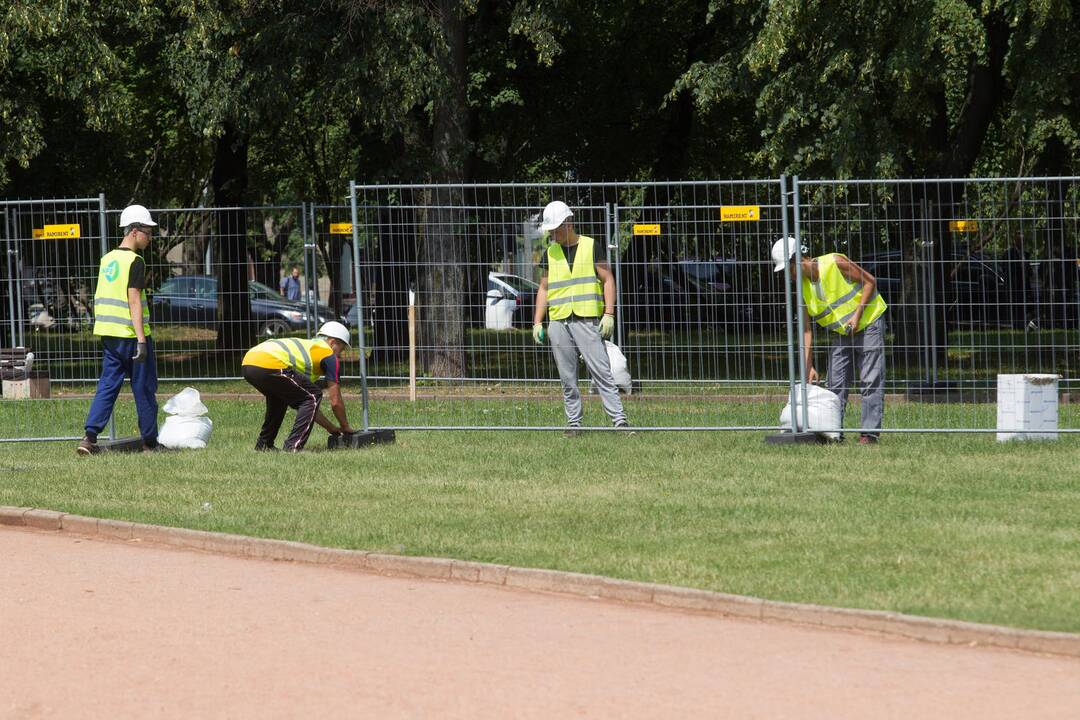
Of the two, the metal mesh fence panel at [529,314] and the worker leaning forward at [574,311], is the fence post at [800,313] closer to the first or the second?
the metal mesh fence panel at [529,314]

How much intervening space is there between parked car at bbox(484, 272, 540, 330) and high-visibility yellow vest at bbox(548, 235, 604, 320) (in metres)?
1.29

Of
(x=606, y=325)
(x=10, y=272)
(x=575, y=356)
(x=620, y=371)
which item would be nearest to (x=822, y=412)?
(x=606, y=325)

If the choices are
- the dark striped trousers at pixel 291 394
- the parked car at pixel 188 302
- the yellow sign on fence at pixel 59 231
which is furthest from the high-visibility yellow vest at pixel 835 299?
the yellow sign on fence at pixel 59 231

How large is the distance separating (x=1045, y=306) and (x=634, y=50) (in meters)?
15.5

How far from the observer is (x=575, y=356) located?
13.8m

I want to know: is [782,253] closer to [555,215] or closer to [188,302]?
[555,215]

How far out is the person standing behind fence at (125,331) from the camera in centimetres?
1269

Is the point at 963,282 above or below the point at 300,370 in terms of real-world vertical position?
above

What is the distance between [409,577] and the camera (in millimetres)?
8203

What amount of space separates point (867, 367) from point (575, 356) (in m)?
2.52

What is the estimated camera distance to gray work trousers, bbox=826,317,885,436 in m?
12.7

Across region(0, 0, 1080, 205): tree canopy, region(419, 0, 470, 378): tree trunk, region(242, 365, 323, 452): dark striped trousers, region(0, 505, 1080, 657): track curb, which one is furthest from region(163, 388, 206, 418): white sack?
region(0, 0, 1080, 205): tree canopy

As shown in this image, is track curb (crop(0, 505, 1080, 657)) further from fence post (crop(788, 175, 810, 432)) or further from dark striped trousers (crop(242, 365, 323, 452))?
fence post (crop(788, 175, 810, 432))

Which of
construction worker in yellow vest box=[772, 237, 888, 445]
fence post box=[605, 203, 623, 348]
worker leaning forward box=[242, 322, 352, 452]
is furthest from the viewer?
fence post box=[605, 203, 623, 348]
